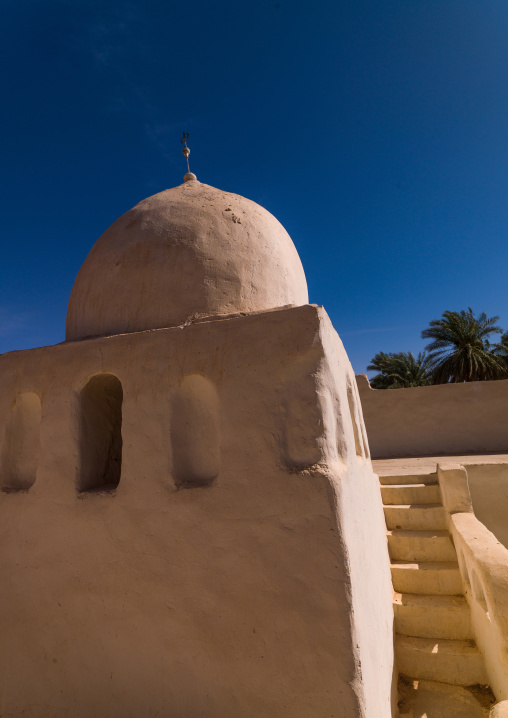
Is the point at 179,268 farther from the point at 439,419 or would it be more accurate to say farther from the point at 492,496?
the point at 439,419

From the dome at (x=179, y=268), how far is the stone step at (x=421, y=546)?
2850 millimetres

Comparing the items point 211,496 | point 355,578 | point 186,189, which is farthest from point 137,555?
point 186,189

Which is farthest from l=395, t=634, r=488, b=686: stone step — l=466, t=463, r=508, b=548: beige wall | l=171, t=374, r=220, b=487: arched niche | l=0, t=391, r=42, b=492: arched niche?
l=0, t=391, r=42, b=492: arched niche

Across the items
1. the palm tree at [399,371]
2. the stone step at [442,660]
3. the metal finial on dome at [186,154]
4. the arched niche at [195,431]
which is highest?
the palm tree at [399,371]

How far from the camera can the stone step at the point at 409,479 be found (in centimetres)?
530

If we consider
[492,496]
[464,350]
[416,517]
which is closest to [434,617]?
[416,517]

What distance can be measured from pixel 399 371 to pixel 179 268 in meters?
18.7

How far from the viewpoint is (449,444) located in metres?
8.76

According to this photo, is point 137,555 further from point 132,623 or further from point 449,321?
point 449,321

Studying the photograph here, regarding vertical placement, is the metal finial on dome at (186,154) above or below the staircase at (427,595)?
above

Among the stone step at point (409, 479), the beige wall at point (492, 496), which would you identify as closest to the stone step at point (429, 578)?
the stone step at point (409, 479)

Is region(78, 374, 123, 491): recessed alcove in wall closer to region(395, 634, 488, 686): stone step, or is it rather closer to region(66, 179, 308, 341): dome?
region(66, 179, 308, 341): dome

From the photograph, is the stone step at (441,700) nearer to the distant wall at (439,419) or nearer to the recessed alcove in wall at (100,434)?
the recessed alcove in wall at (100,434)

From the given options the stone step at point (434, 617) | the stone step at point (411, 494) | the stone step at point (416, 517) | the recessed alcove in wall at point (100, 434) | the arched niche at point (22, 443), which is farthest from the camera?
the stone step at point (411, 494)
